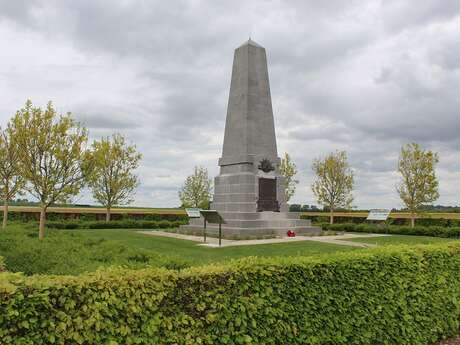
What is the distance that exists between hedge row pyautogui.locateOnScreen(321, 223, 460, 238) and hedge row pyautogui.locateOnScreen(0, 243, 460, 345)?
757 inches

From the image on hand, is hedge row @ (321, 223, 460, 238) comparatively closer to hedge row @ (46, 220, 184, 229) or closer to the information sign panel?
hedge row @ (46, 220, 184, 229)

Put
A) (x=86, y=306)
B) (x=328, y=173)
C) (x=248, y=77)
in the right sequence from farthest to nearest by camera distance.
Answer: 1. (x=328, y=173)
2. (x=248, y=77)
3. (x=86, y=306)

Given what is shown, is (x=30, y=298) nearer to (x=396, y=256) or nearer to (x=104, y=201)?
(x=396, y=256)

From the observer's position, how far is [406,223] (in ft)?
103

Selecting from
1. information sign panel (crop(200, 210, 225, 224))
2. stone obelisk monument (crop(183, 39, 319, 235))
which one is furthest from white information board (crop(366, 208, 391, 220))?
information sign panel (crop(200, 210, 225, 224))

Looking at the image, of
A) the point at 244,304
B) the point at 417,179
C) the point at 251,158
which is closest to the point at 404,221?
the point at 417,179

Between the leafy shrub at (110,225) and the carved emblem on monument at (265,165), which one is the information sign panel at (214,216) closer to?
the carved emblem on monument at (265,165)

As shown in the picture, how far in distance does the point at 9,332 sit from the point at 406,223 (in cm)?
3236

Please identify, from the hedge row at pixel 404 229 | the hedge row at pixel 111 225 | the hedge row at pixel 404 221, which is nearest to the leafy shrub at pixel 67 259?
the hedge row at pixel 111 225

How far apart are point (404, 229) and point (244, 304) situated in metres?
24.7

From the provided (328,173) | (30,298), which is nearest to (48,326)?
(30,298)

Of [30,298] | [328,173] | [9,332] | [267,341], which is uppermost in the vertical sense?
[328,173]

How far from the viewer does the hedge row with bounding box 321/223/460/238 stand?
79.1 feet

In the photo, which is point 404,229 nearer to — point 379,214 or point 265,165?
point 379,214
